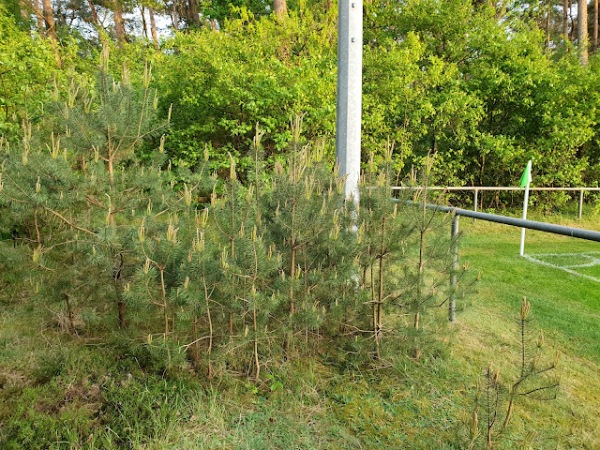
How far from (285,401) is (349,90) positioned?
227cm

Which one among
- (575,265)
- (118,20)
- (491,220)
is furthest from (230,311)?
(118,20)

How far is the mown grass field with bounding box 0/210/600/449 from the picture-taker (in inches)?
83.5

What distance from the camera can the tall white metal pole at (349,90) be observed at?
3.20 metres

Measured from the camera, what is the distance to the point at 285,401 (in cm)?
248

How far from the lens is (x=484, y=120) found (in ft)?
35.5

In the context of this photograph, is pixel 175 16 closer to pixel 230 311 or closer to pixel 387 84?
pixel 387 84

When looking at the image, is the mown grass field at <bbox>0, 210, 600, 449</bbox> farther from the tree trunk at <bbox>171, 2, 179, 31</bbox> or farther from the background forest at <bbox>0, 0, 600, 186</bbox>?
the tree trunk at <bbox>171, 2, 179, 31</bbox>

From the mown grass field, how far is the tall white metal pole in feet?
4.27

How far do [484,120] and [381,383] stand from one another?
9.92 meters

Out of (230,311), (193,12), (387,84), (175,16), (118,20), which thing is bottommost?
(230,311)

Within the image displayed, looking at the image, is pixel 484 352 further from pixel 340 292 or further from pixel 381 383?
pixel 340 292

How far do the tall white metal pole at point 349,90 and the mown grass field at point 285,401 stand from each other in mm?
1303

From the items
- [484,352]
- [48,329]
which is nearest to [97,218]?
[48,329]

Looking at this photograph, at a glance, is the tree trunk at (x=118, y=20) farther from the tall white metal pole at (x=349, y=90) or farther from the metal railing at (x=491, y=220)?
the metal railing at (x=491, y=220)
